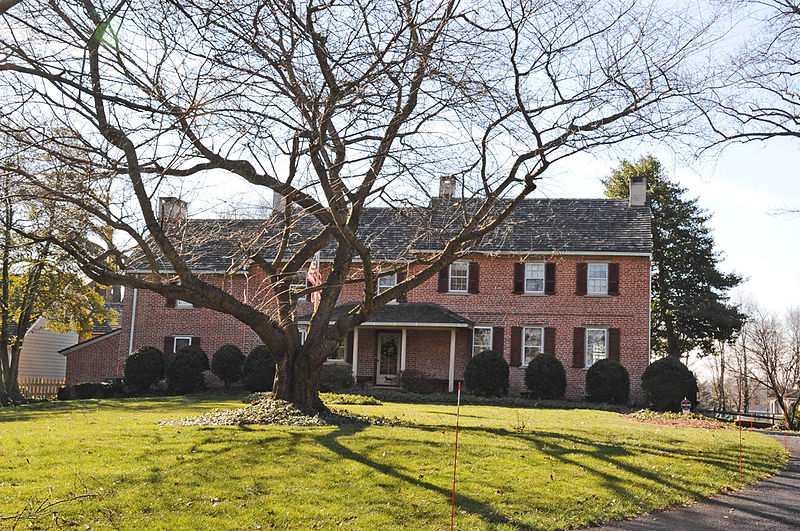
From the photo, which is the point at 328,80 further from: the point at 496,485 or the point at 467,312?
the point at 467,312

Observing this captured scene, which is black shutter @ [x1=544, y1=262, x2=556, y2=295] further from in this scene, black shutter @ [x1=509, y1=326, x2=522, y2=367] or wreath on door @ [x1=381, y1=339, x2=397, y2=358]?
wreath on door @ [x1=381, y1=339, x2=397, y2=358]

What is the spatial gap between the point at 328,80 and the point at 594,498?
6.12m

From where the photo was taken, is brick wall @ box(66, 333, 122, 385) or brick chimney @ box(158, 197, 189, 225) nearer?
brick chimney @ box(158, 197, 189, 225)

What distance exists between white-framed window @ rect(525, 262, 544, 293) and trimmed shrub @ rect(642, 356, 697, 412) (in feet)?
19.9

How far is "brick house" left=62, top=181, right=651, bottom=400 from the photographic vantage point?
27594 millimetres

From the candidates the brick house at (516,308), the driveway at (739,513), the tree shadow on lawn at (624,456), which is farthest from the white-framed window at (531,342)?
the driveway at (739,513)

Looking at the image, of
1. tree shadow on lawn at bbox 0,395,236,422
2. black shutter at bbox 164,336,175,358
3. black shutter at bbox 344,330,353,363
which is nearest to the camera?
tree shadow on lawn at bbox 0,395,236,422

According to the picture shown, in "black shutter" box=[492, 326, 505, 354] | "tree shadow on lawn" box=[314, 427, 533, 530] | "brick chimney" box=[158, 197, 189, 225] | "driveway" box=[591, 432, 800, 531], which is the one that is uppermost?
"brick chimney" box=[158, 197, 189, 225]

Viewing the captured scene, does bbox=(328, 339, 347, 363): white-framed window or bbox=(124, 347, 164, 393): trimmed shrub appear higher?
bbox=(328, 339, 347, 363): white-framed window

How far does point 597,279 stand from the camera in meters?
28.1

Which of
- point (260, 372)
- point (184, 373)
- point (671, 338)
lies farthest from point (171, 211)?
point (671, 338)

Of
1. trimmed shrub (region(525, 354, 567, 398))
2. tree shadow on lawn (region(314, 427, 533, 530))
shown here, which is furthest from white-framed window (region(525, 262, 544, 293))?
tree shadow on lawn (region(314, 427, 533, 530))

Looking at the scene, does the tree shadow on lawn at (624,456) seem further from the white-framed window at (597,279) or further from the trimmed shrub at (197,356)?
the trimmed shrub at (197,356)

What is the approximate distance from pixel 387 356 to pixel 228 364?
20.7 feet
